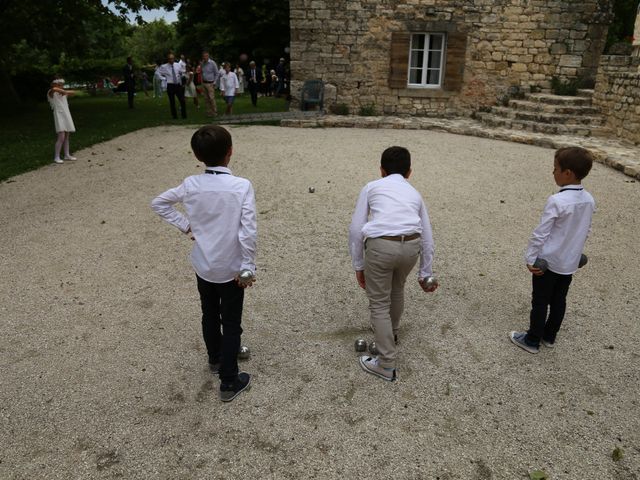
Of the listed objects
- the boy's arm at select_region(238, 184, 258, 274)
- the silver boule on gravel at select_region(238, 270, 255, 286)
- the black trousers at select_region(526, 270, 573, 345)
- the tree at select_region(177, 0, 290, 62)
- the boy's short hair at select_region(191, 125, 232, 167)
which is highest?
the tree at select_region(177, 0, 290, 62)

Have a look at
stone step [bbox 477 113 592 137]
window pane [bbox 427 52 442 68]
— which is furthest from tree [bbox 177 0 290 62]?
stone step [bbox 477 113 592 137]

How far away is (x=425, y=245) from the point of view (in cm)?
304

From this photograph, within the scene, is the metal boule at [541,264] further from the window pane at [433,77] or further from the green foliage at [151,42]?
the green foliage at [151,42]

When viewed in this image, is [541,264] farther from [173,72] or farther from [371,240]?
[173,72]

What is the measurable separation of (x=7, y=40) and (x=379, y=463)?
17062 millimetres

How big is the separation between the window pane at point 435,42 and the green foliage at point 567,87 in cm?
344

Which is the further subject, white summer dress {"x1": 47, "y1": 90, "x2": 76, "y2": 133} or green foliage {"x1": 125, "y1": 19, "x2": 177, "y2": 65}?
green foliage {"x1": 125, "y1": 19, "x2": 177, "y2": 65}

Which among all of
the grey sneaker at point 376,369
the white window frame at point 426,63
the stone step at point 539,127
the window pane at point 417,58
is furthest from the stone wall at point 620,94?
the grey sneaker at point 376,369

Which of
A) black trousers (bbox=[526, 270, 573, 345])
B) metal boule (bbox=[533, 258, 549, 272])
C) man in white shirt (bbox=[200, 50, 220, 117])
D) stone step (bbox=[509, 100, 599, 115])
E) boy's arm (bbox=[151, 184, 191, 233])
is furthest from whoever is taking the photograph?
man in white shirt (bbox=[200, 50, 220, 117])

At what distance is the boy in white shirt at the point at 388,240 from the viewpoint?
2844 millimetres

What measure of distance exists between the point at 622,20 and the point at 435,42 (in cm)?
1842

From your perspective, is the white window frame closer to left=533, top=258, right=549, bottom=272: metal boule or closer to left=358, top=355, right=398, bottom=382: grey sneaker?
left=533, top=258, right=549, bottom=272: metal boule

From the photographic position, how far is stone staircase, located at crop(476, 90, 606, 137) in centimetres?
1172

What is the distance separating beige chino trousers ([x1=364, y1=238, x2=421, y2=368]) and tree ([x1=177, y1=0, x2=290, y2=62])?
867 inches
